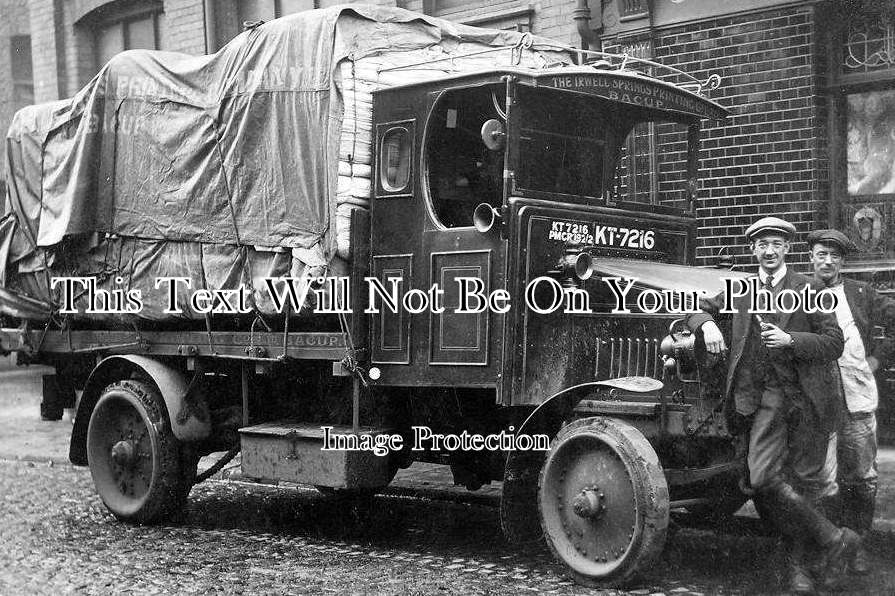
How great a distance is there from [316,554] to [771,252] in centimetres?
332

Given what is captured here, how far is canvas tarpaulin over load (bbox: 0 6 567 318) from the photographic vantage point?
24.9ft

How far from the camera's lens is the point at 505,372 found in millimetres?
6625

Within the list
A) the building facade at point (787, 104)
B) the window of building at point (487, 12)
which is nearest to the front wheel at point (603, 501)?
the building facade at point (787, 104)

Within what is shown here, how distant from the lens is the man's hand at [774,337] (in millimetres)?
6000

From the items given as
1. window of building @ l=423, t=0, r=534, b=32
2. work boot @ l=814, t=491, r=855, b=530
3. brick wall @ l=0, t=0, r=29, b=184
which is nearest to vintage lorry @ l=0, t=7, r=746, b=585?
work boot @ l=814, t=491, r=855, b=530

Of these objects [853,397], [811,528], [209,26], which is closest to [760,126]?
[853,397]

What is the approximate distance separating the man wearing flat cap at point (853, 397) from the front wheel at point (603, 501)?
1371mm

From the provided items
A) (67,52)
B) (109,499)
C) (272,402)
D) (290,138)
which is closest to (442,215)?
(290,138)

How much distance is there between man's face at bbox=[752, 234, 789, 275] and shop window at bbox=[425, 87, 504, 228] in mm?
1658

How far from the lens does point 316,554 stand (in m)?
7.36

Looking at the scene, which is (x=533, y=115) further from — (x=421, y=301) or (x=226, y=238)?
(x=226, y=238)

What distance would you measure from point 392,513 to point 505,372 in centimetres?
264

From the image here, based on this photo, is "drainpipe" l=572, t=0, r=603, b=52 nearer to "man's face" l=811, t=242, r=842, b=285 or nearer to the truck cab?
the truck cab

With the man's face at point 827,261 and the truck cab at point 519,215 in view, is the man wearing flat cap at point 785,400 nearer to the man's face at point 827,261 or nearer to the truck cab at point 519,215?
the man's face at point 827,261
